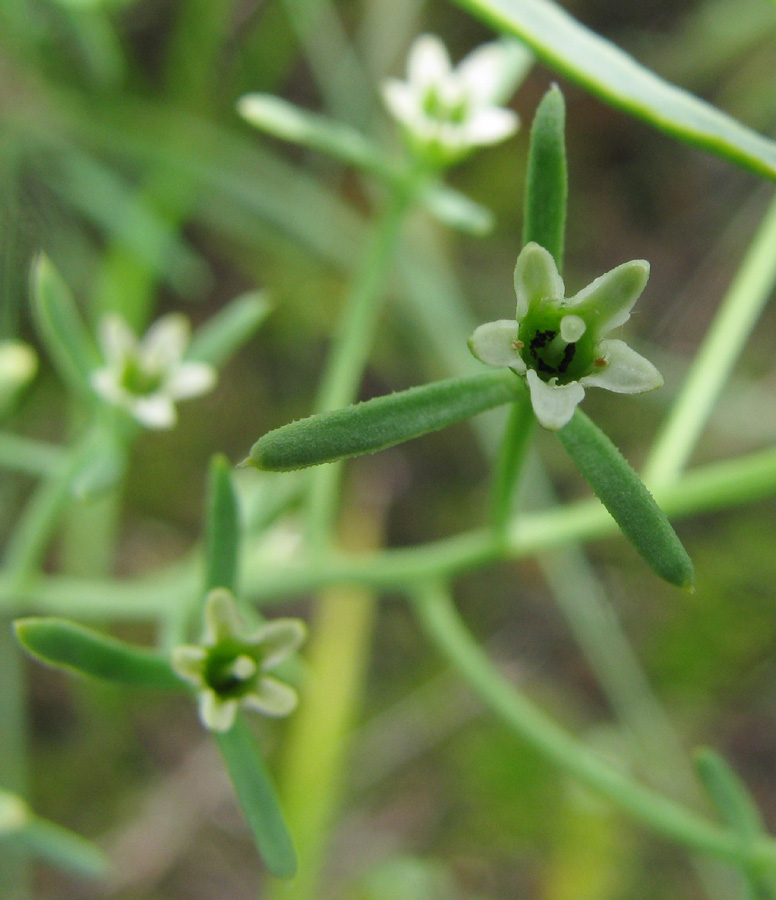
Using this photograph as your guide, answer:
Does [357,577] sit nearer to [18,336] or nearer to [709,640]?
[18,336]

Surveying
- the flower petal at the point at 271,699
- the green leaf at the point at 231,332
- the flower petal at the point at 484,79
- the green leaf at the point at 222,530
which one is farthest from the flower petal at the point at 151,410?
the flower petal at the point at 484,79

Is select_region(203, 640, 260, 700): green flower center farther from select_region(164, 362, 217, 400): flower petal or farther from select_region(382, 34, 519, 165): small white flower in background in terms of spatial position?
select_region(382, 34, 519, 165): small white flower in background

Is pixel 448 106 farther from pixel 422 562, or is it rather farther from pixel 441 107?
pixel 422 562

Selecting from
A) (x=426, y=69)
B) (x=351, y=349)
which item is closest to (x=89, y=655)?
(x=351, y=349)

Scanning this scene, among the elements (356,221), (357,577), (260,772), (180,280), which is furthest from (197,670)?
(356,221)

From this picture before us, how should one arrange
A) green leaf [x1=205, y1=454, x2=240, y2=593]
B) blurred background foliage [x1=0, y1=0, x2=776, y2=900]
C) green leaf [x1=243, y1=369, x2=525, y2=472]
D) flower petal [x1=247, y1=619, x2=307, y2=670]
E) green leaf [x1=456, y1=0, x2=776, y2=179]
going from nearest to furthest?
green leaf [x1=243, y1=369, x2=525, y2=472], green leaf [x1=456, y1=0, x2=776, y2=179], green leaf [x1=205, y1=454, x2=240, y2=593], flower petal [x1=247, y1=619, x2=307, y2=670], blurred background foliage [x1=0, y1=0, x2=776, y2=900]

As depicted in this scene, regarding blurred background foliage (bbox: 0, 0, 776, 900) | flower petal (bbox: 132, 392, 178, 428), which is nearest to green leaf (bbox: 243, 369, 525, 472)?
flower petal (bbox: 132, 392, 178, 428)
